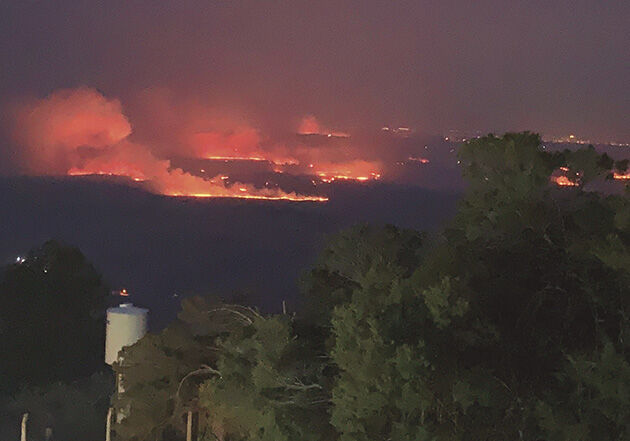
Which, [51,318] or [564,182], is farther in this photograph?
[51,318]

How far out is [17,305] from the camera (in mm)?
25703

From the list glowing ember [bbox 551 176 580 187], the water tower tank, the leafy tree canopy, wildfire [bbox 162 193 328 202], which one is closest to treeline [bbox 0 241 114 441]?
the leafy tree canopy

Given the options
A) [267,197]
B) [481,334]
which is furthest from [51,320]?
[267,197]

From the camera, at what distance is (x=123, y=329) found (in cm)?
1088

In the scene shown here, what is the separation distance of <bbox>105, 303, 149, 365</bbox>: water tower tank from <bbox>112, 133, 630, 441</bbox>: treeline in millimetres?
2315

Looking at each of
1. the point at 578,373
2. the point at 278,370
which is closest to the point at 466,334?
the point at 578,373

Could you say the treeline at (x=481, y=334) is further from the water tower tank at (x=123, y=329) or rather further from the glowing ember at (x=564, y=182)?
the water tower tank at (x=123, y=329)

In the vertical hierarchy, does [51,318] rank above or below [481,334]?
below

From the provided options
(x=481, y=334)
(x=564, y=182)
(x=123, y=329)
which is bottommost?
(x=123, y=329)

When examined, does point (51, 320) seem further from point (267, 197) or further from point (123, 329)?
point (267, 197)

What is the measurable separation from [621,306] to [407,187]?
180 feet

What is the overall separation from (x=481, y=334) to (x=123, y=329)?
228 inches

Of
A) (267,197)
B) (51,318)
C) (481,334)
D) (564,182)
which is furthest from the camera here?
(267,197)

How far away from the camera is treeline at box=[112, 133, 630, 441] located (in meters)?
5.89
